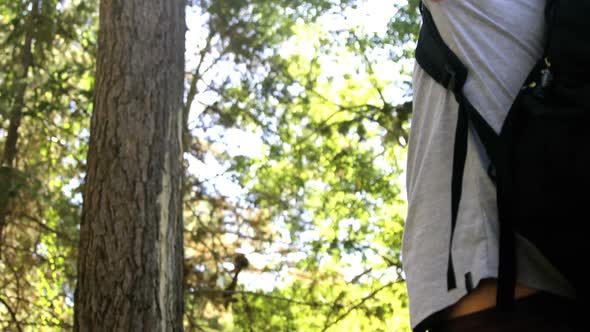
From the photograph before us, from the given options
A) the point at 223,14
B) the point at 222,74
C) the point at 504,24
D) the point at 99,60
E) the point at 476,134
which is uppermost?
the point at 223,14

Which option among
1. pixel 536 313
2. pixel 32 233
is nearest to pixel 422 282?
pixel 536 313

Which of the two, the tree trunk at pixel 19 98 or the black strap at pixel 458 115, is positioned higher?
the tree trunk at pixel 19 98

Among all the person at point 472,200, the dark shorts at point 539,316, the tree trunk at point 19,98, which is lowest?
the dark shorts at point 539,316

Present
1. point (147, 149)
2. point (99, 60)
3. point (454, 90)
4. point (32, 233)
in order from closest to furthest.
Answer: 1. point (454, 90)
2. point (147, 149)
3. point (99, 60)
4. point (32, 233)

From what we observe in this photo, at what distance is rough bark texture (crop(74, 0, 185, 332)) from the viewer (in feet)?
11.8

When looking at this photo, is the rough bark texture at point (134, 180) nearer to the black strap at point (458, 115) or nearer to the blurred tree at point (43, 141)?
the black strap at point (458, 115)

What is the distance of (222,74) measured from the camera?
347 inches

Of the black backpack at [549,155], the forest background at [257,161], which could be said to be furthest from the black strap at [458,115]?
the forest background at [257,161]

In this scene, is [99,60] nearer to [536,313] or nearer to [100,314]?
[100,314]

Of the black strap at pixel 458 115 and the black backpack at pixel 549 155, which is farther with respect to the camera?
the black strap at pixel 458 115

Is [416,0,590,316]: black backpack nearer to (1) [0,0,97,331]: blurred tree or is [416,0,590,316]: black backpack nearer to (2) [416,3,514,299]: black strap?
(2) [416,3,514,299]: black strap

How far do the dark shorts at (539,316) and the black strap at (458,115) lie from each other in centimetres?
5

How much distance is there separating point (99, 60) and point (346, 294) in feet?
15.6

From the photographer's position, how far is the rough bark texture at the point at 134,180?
3.59 m
